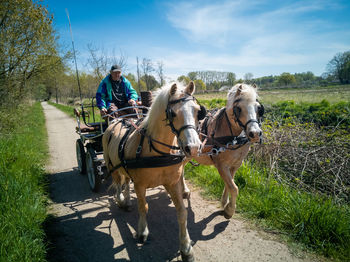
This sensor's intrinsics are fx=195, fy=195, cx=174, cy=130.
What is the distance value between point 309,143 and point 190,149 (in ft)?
12.4

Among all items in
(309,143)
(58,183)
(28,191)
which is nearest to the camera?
(28,191)

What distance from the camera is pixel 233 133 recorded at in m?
3.31

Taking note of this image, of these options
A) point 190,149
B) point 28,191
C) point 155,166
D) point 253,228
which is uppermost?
point 190,149

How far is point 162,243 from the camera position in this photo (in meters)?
2.79

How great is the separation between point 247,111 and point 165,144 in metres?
1.41

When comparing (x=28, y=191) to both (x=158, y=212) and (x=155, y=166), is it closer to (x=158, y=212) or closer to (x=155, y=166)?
(x=158, y=212)

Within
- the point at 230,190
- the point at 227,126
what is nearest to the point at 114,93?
the point at 227,126

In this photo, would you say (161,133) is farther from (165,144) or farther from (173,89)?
(173,89)

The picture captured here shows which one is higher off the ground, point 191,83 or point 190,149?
point 191,83

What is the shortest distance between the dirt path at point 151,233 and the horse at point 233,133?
40 centimetres

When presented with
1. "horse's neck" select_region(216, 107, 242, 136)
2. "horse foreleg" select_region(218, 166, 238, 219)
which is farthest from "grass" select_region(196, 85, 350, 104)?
"horse foreleg" select_region(218, 166, 238, 219)

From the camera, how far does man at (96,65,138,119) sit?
14.8ft

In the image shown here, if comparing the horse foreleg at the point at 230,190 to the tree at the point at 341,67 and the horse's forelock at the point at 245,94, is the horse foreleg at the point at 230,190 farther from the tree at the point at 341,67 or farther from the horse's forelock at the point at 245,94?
the tree at the point at 341,67

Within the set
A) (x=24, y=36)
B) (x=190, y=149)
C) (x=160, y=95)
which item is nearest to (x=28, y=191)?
(x=160, y=95)
